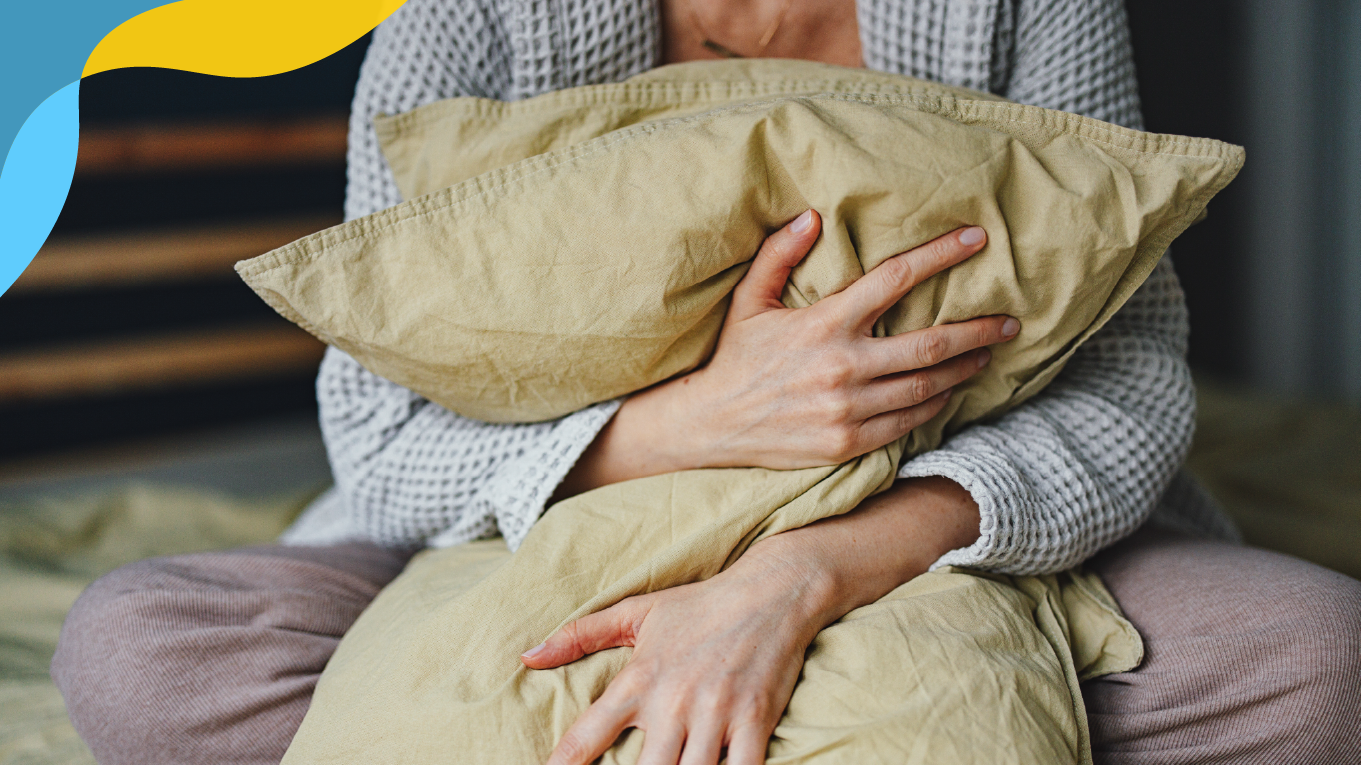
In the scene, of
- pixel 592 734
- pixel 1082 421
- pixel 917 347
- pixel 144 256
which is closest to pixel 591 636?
pixel 592 734

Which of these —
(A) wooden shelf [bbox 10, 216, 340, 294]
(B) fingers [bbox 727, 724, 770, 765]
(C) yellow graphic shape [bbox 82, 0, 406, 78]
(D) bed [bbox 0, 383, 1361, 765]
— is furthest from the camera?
(A) wooden shelf [bbox 10, 216, 340, 294]

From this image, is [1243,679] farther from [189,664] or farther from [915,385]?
[189,664]

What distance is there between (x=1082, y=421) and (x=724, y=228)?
12.5 inches

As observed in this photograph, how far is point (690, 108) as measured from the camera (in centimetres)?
66

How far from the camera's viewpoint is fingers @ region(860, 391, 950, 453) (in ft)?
2.01

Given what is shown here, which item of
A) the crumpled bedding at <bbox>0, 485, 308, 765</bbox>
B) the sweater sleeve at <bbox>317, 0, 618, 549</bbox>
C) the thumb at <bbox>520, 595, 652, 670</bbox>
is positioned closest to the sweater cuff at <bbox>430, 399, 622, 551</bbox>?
the sweater sleeve at <bbox>317, 0, 618, 549</bbox>

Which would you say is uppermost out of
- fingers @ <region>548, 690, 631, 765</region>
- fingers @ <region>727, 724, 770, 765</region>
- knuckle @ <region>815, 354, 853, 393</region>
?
knuckle @ <region>815, 354, 853, 393</region>

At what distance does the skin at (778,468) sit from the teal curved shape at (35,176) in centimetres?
56

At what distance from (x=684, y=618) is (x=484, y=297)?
0.24 m

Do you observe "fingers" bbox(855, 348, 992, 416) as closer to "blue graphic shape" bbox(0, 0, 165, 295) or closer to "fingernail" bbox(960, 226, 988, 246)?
"fingernail" bbox(960, 226, 988, 246)

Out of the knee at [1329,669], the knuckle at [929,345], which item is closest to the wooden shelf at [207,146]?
the knuckle at [929,345]

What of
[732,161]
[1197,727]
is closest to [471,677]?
[732,161]

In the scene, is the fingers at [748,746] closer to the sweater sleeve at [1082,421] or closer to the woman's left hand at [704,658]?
the woman's left hand at [704,658]

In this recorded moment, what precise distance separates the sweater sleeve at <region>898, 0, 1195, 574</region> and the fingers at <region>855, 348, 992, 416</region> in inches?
1.9
